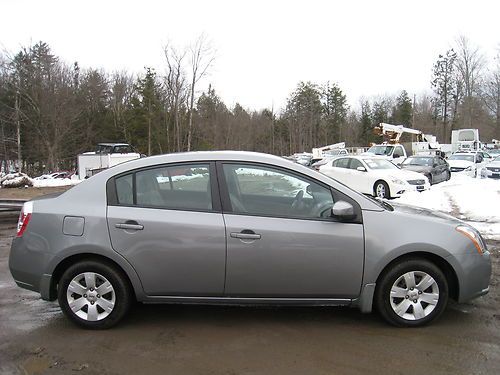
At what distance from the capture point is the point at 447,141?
224 ft

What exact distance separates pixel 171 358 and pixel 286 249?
1292 mm

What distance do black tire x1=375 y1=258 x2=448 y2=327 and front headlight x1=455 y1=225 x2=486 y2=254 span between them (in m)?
0.42

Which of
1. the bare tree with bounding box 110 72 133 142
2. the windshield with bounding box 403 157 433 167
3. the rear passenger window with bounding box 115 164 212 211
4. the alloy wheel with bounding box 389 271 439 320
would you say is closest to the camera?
the alloy wheel with bounding box 389 271 439 320

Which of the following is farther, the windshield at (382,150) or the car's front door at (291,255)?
the windshield at (382,150)

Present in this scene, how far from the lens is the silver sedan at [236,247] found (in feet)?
12.5

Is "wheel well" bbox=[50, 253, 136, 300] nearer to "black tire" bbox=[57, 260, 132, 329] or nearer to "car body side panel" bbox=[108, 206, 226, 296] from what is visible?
"black tire" bbox=[57, 260, 132, 329]

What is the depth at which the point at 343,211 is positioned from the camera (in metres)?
3.79

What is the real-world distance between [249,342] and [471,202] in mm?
10128

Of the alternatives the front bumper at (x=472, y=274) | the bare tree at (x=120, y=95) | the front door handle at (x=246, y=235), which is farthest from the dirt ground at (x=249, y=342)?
the bare tree at (x=120, y=95)

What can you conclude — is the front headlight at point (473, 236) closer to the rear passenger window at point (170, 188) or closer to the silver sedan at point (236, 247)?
the silver sedan at point (236, 247)

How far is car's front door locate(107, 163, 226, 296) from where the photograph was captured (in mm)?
3844

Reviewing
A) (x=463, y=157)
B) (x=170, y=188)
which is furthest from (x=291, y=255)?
(x=463, y=157)

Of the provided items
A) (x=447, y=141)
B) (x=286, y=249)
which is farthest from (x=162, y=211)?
(x=447, y=141)

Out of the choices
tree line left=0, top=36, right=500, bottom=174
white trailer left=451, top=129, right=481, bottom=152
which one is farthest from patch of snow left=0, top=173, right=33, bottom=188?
white trailer left=451, top=129, right=481, bottom=152
